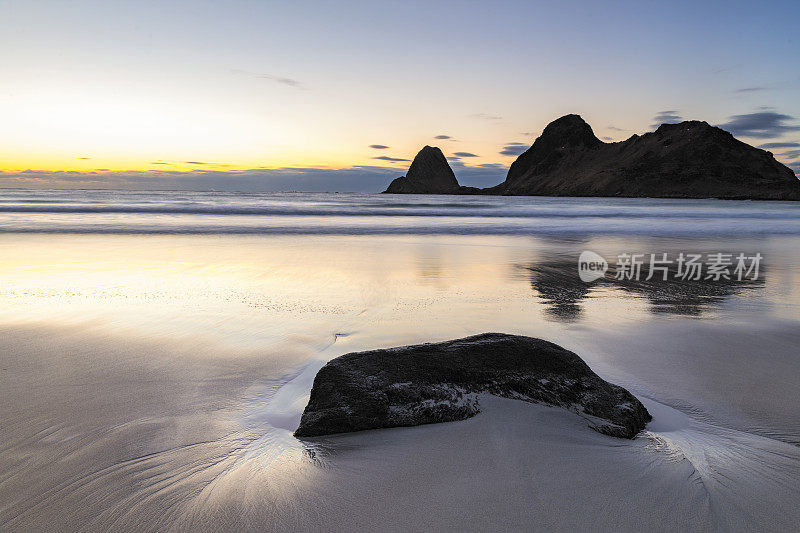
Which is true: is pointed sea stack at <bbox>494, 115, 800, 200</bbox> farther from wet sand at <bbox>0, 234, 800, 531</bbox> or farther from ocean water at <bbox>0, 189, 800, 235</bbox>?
wet sand at <bbox>0, 234, 800, 531</bbox>

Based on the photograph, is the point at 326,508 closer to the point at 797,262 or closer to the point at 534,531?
the point at 534,531

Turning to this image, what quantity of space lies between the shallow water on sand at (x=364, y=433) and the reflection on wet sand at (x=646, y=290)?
0.06 metres

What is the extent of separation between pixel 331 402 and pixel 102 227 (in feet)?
60.9

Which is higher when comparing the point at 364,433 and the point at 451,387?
the point at 451,387

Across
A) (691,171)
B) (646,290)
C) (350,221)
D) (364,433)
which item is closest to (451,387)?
(364,433)

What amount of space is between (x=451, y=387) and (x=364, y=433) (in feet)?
1.80

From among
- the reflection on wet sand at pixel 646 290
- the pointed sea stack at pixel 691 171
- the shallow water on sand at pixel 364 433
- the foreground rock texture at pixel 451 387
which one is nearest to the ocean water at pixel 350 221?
the reflection on wet sand at pixel 646 290

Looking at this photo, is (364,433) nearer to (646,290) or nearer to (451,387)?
(451,387)

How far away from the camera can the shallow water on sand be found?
1.81m

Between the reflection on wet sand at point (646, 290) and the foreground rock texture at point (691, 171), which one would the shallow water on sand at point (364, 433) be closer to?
the reflection on wet sand at point (646, 290)

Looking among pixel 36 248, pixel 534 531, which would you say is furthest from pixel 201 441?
pixel 36 248

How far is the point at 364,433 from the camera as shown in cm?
239

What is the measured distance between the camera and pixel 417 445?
7.37 feet

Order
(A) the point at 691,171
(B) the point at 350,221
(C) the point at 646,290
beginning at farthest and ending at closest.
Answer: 1. (A) the point at 691,171
2. (B) the point at 350,221
3. (C) the point at 646,290
